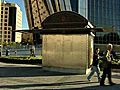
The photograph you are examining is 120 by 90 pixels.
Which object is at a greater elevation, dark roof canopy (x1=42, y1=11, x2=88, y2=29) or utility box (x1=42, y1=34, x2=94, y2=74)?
dark roof canopy (x1=42, y1=11, x2=88, y2=29)

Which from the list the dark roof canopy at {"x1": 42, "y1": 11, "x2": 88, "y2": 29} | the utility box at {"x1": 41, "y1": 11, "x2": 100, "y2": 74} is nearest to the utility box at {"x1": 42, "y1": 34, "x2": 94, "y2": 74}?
the utility box at {"x1": 41, "y1": 11, "x2": 100, "y2": 74}

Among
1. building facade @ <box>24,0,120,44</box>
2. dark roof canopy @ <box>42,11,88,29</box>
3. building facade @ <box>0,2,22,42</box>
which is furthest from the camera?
building facade @ <box>0,2,22,42</box>

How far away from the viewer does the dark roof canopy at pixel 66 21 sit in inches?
726

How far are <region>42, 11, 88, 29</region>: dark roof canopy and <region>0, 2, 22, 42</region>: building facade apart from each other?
141 m

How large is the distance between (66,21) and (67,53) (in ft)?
6.24

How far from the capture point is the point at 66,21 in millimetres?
18875

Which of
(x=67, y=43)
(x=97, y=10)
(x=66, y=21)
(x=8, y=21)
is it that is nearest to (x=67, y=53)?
(x=67, y=43)

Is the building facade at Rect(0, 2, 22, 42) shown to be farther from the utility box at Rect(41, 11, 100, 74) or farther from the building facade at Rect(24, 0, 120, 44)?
the utility box at Rect(41, 11, 100, 74)

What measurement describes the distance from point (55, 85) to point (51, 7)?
65.2 meters

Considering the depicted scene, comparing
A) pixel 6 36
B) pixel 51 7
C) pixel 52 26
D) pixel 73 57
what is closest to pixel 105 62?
pixel 73 57

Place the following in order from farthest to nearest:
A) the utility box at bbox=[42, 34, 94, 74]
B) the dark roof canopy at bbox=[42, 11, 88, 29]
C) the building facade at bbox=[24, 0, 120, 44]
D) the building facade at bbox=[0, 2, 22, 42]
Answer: the building facade at bbox=[0, 2, 22, 42] < the building facade at bbox=[24, 0, 120, 44] < the dark roof canopy at bbox=[42, 11, 88, 29] < the utility box at bbox=[42, 34, 94, 74]

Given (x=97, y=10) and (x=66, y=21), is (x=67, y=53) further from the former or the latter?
(x=97, y=10)

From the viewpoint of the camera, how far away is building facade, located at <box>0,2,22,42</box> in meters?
162

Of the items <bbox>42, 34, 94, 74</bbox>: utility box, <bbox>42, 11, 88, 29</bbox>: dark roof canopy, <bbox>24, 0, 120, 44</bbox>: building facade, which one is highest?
<bbox>24, 0, 120, 44</bbox>: building facade
